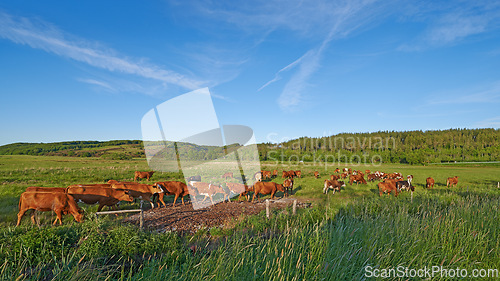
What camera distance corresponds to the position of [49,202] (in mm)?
9961

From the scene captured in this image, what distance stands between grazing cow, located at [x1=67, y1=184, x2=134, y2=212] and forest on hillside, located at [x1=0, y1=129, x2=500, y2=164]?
6938 cm

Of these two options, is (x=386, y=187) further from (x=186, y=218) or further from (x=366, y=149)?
(x=366, y=149)

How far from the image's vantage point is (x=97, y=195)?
12.7 m

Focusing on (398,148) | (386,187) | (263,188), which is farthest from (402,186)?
(398,148)

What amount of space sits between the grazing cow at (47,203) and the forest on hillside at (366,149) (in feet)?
237

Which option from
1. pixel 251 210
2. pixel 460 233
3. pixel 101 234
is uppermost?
pixel 460 233

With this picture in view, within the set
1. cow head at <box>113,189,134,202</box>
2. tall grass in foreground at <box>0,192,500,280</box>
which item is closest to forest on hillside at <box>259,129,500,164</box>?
cow head at <box>113,189,134,202</box>

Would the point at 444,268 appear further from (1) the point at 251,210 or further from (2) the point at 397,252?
(1) the point at 251,210

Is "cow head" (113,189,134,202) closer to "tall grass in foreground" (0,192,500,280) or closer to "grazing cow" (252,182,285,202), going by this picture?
"tall grass in foreground" (0,192,500,280)

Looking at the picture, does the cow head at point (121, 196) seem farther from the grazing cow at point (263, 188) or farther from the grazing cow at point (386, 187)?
the grazing cow at point (386, 187)

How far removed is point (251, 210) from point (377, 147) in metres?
176

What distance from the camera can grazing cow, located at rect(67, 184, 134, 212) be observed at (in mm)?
12484

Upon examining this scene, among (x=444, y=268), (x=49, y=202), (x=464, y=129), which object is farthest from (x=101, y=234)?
(x=464, y=129)

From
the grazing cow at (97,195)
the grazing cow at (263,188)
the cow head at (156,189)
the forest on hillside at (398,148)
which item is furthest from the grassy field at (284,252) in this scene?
the forest on hillside at (398,148)
